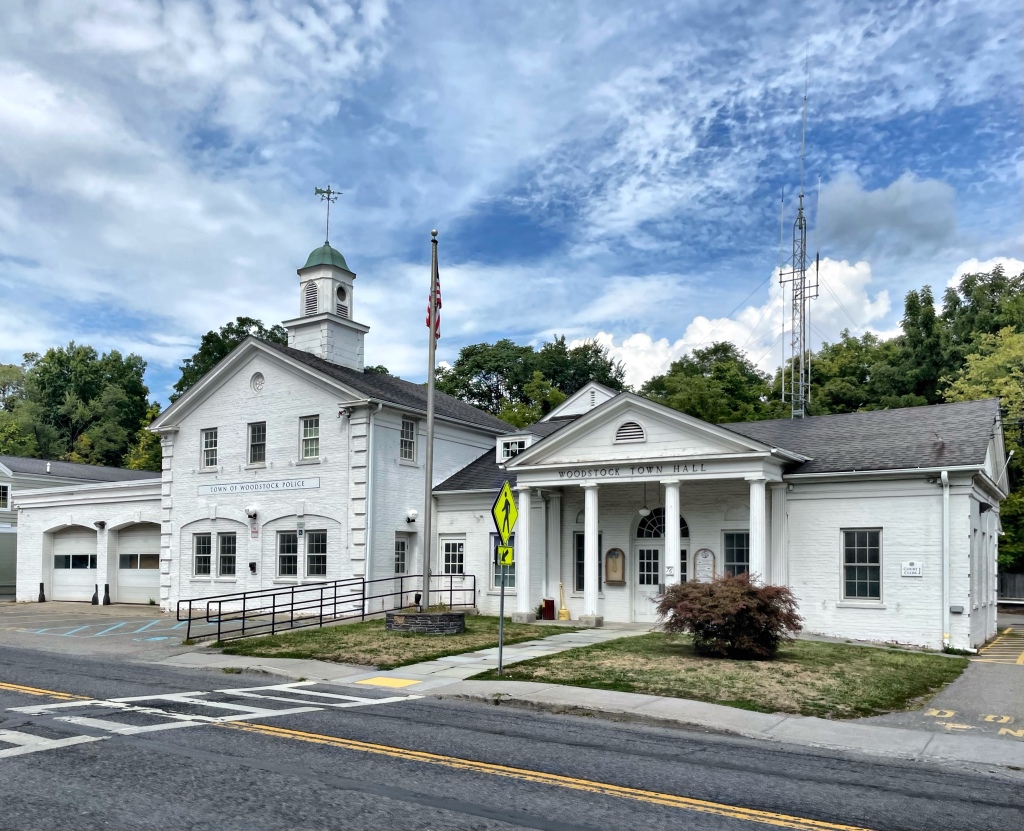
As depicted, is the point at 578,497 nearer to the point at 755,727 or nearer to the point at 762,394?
the point at 755,727

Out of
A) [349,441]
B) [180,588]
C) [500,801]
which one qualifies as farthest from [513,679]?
[180,588]

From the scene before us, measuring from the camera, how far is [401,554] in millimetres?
27672

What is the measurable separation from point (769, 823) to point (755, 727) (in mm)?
4535

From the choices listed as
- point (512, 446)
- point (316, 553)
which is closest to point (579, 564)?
point (512, 446)

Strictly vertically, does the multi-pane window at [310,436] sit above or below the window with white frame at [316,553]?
above

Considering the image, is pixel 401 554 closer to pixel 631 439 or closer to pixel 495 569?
pixel 495 569

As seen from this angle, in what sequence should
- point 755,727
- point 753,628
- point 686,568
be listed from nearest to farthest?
point 755,727
point 753,628
point 686,568

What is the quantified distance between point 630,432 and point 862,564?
20.4 feet

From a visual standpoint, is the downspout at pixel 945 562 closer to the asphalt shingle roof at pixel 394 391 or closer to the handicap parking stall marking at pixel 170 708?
the handicap parking stall marking at pixel 170 708

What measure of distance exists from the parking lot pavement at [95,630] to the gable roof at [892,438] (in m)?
14.2

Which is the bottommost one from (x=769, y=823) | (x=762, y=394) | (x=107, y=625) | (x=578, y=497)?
(x=107, y=625)

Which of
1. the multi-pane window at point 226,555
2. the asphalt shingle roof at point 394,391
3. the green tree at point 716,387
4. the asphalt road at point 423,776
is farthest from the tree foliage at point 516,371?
the asphalt road at point 423,776

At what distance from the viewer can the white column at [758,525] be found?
20552mm

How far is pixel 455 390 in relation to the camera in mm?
65938
